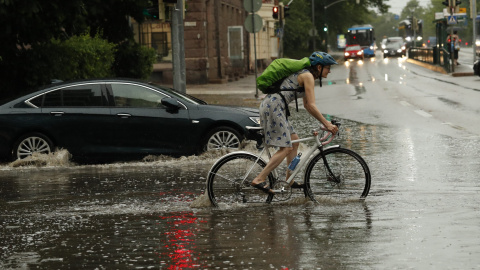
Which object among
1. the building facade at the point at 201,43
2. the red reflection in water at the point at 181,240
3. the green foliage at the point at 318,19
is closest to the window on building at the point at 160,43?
the building facade at the point at 201,43

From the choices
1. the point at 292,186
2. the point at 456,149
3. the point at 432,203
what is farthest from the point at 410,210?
the point at 456,149

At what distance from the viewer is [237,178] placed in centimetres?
945

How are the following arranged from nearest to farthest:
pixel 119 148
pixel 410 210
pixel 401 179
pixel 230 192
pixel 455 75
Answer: pixel 410 210
pixel 230 192
pixel 401 179
pixel 119 148
pixel 455 75

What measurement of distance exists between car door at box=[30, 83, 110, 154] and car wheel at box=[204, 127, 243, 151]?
59.0 inches

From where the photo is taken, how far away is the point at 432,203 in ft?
30.7

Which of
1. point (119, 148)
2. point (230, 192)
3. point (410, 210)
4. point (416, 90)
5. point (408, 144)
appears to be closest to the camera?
point (410, 210)

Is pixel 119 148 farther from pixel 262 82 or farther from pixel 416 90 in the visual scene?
pixel 416 90

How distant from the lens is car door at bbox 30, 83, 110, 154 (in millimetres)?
13906

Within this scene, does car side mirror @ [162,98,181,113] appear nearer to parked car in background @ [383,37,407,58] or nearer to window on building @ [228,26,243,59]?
window on building @ [228,26,243,59]

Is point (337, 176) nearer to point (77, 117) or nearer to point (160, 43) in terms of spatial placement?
point (77, 117)

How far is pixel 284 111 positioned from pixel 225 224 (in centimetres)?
143

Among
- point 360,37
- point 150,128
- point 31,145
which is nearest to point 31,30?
point 31,145

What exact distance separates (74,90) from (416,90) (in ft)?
68.0

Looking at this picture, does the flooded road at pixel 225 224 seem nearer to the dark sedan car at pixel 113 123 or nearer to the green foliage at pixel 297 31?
the dark sedan car at pixel 113 123
